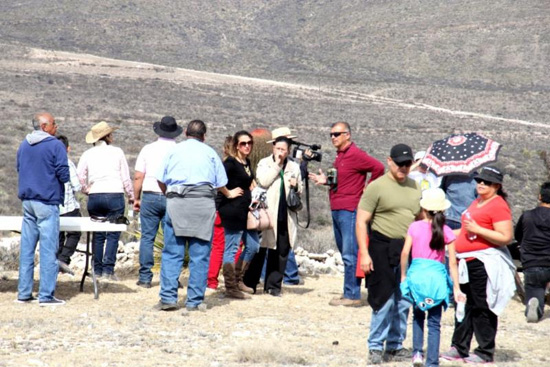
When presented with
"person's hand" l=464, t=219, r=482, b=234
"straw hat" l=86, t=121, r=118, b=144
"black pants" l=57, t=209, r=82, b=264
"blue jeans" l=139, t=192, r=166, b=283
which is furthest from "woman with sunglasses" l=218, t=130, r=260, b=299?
"person's hand" l=464, t=219, r=482, b=234

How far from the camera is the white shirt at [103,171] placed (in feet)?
31.8

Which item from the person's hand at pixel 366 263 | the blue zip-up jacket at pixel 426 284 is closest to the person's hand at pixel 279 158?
the person's hand at pixel 366 263

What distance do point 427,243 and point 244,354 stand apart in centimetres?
152

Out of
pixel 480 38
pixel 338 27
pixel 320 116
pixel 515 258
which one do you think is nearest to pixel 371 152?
pixel 320 116

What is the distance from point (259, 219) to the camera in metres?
9.10

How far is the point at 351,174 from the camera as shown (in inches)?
352

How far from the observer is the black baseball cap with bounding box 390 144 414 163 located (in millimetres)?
6562

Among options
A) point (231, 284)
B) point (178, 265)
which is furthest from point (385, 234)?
point (231, 284)

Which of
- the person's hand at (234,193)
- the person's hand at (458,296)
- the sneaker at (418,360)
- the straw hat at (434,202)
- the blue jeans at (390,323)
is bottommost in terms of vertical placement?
the sneaker at (418,360)

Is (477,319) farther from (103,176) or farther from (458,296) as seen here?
(103,176)

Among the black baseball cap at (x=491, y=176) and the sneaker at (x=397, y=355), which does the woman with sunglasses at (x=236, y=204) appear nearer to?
the sneaker at (x=397, y=355)

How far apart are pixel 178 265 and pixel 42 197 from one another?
1332 millimetres

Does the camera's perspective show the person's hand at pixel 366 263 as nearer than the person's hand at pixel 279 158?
Yes

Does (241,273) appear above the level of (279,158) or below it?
below
